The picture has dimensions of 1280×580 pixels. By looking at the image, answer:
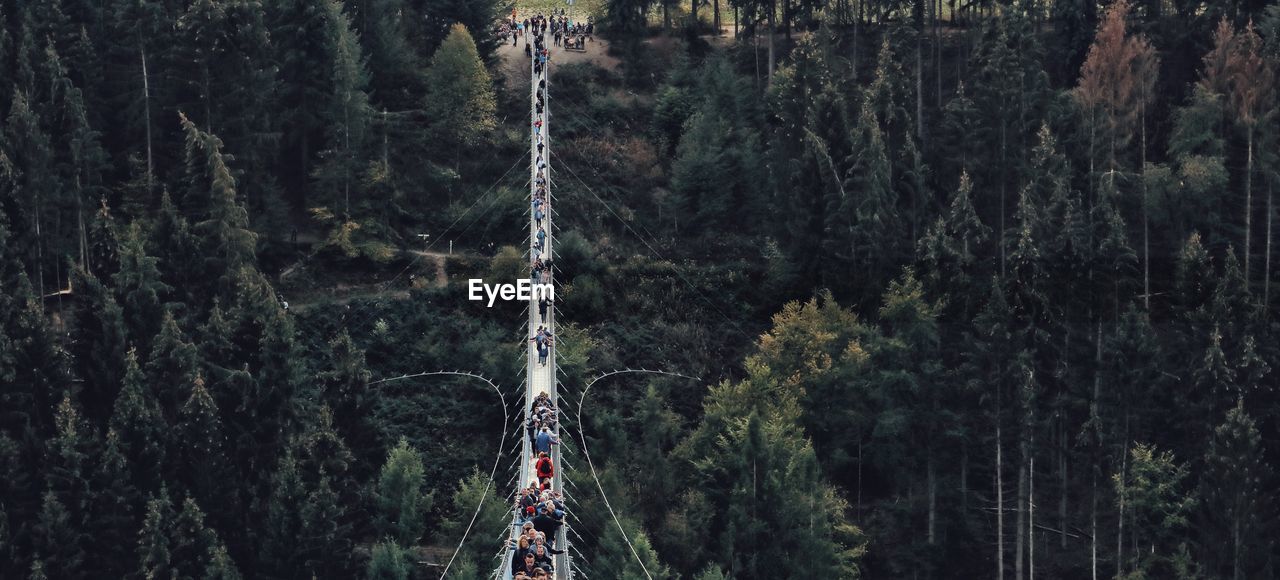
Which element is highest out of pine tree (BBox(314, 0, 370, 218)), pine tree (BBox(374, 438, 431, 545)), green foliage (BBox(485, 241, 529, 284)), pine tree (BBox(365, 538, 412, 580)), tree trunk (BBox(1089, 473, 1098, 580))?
pine tree (BBox(314, 0, 370, 218))

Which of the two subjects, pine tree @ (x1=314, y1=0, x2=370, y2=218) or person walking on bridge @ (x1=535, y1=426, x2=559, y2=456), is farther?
pine tree @ (x1=314, y1=0, x2=370, y2=218)

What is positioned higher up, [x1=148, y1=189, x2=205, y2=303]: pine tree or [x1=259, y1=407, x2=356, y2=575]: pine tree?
[x1=148, y1=189, x2=205, y2=303]: pine tree

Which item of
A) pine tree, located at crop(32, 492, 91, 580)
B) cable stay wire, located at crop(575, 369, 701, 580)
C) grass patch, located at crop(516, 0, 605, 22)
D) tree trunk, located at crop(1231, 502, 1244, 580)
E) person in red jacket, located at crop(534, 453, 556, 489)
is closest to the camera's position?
person in red jacket, located at crop(534, 453, 556, 489)

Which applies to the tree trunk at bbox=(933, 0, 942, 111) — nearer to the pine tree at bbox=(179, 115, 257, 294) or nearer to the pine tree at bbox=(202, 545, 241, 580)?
the pine tree at bbox=(179, 115, 257, 294)

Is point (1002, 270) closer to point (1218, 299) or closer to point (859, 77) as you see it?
point (1218, 299)

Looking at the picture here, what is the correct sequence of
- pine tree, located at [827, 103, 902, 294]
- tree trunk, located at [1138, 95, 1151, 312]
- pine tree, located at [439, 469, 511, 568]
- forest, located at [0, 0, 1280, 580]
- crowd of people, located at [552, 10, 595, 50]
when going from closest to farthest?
pine tree, located at [439, 469, 511, 568] → forest, located at [0, 0, 1280, 580] → tree trunk, located at [1138, 95, 1151, 312] → pine tree, located at [827, 103, 902, 294] → crowd of people, located at [552, 10, 595, 50]

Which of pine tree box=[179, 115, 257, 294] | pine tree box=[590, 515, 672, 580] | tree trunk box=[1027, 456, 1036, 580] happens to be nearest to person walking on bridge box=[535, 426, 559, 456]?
pine tree box=[590, 515, 672, 580]
